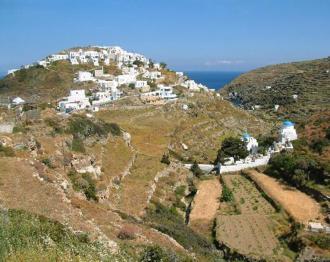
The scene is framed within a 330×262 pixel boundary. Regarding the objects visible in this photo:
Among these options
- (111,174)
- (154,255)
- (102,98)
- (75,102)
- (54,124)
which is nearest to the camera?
(154,255)

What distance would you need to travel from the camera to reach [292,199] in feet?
110

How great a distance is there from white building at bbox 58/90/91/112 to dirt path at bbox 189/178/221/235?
27573 mm

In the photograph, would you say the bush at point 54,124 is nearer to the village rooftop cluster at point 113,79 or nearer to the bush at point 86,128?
the bush at point 86,128

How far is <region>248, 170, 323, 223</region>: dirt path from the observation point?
98.1ft

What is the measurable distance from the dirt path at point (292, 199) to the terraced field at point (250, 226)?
887mm

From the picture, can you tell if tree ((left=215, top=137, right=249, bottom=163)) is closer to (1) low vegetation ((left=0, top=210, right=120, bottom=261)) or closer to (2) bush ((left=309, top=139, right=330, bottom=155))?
(2) bush ((left=309, top=139, right=330, bottom=155))

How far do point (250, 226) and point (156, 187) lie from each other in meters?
9.58

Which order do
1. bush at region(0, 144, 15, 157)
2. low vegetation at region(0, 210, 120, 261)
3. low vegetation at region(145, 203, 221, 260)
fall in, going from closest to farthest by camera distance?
low vegetation at region(0, 210, 120, 261) → low vegetation at region(145, 203, 221, 260) → bush at region(0, 144, 15, 157)

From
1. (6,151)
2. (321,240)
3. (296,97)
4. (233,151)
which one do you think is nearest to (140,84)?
(233,151)

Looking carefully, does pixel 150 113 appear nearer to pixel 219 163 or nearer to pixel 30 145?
pixel 219 163

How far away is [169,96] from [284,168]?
35.4m

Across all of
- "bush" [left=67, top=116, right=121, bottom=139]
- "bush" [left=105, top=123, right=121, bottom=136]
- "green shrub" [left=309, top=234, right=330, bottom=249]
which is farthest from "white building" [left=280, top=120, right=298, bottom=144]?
"green shrub" [left=309, top=234, right=330, bottom=249]

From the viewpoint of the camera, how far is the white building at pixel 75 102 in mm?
62344

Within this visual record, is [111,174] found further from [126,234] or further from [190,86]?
[190,86]
